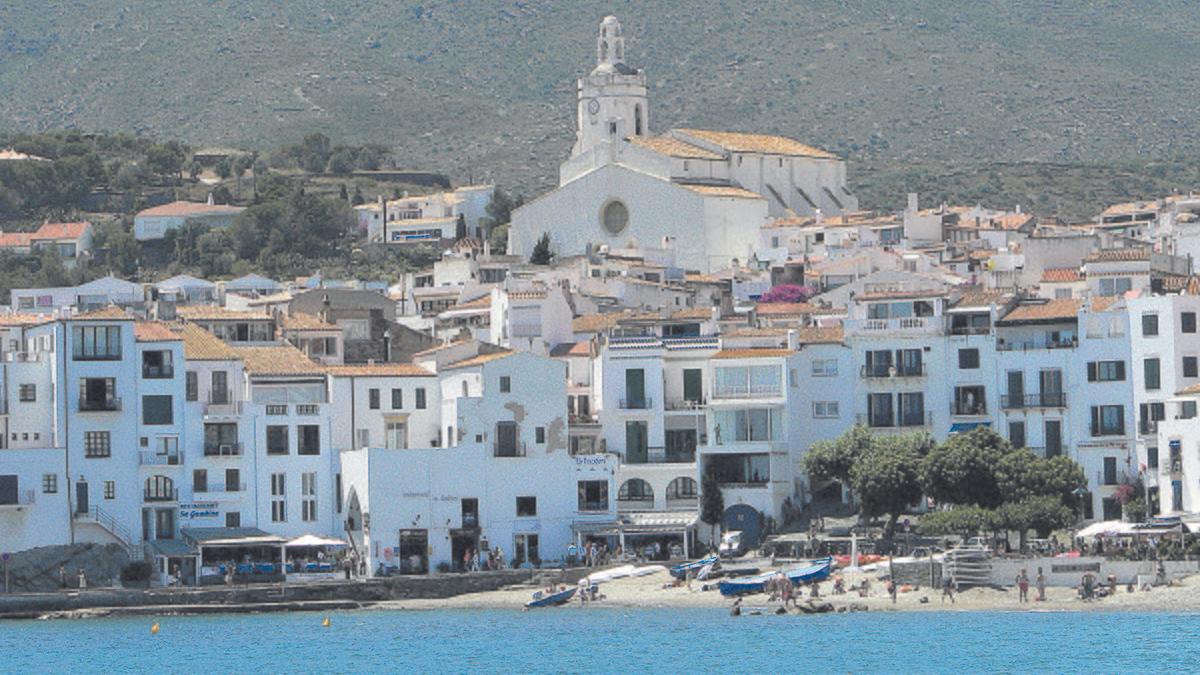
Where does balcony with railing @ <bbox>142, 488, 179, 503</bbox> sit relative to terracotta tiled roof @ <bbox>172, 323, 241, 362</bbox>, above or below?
below

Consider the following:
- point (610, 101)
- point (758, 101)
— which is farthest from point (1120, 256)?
point (758, 101)

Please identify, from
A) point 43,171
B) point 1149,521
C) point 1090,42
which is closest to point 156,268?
point 43,171

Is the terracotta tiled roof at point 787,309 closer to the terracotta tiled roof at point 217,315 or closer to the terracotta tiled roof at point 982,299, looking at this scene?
the terracotta tiled roof at point 982,299

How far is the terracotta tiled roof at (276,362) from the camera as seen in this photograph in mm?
83375

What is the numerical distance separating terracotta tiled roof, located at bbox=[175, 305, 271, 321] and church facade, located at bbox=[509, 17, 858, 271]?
2688 centimetres

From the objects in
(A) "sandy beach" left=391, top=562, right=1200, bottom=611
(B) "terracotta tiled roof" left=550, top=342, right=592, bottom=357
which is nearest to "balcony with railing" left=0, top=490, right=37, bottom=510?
(A) "sandy beach" left=391, top=562, right=1200, bottom=611

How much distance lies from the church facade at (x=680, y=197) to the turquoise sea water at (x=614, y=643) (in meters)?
45.6

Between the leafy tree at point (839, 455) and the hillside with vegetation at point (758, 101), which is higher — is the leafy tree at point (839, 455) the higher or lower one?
the lower one

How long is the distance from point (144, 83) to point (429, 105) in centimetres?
1901

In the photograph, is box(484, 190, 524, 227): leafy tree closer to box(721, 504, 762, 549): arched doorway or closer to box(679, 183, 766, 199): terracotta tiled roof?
box(679, 183, 766, 199): terracotta tiled roof

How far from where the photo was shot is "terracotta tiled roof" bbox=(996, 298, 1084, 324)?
83062mm

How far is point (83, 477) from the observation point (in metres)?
79.1

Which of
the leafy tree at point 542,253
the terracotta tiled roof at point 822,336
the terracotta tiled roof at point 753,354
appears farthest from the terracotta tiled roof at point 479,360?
the leafy tree at point 542,253

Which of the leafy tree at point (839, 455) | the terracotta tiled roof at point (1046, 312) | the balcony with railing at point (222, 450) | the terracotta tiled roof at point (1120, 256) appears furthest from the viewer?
the terracotta tiled roof at point (1120, 256)
